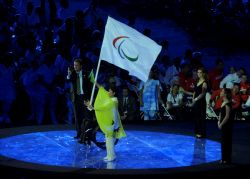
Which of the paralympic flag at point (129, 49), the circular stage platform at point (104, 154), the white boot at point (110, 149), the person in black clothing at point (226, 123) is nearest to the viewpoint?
the circular stage platform at point (104, 154)

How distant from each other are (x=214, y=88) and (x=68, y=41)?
14.8 feet

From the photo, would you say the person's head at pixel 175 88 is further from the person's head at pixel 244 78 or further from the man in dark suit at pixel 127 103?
the person's head at pixel 244 78

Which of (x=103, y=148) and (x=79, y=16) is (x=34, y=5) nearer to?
(x=79, y=16)

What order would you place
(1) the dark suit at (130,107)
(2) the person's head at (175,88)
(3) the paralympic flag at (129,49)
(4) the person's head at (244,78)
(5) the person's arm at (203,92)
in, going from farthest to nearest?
1. (4) the person's head at (244,78)
2. (2) the person's head at (175,88)
3. (1) the dark suit at (130,107)
4. (5) the person's arm at (203,92)
5. (3) the paralympic flag at (129,49)

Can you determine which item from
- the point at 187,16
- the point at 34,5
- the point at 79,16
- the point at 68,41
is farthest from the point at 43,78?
the point at 187,16

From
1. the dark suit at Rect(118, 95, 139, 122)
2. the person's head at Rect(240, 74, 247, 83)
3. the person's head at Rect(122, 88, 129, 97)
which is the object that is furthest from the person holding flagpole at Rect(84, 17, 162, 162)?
the person's head at Rect(240, 74, 247, 83)

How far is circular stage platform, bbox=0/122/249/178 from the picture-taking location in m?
7.59

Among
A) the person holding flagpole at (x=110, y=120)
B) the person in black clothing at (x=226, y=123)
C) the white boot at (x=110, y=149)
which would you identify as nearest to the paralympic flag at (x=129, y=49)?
the person holding flagpole at (x=110, y=120)

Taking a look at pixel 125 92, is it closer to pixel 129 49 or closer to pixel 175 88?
pixel 175 88

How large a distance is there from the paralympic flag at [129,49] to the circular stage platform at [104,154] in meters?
1.53

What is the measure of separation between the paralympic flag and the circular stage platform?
1532 millimetres

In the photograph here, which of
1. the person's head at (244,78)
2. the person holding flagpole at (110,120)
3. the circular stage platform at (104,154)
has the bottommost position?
the circular stage platform at (104,154)

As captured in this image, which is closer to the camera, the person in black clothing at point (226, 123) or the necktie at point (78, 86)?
the person in black clothing at point (226, 123)

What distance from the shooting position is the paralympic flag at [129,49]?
877cm
